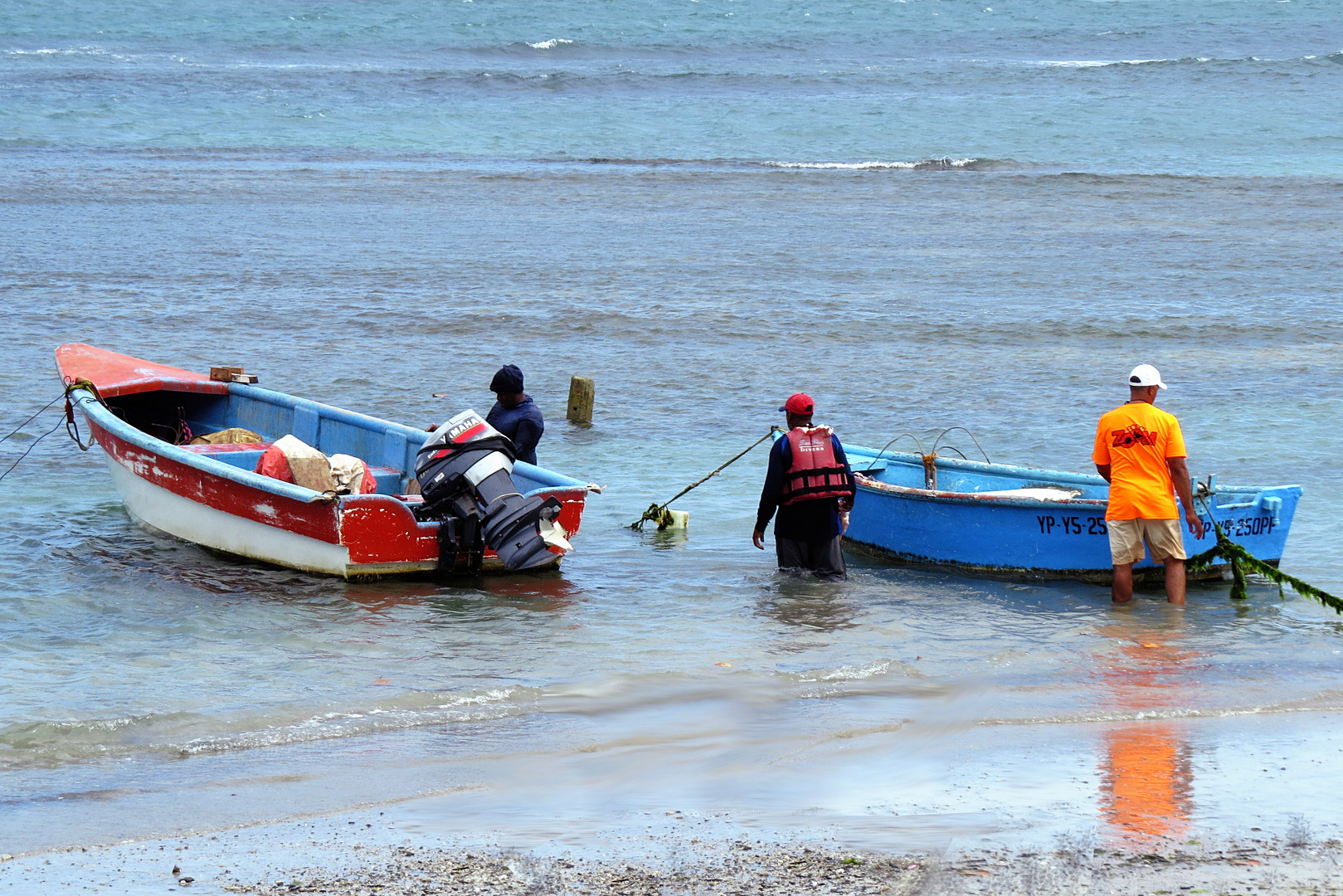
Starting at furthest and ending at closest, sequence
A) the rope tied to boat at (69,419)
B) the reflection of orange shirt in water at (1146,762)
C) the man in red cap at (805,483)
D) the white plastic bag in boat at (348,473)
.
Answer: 1. the rope tied to boat at (69,419)
2. the white plastic bag in boat at (348,473)
3. the man in red cap at (805,483)
4. the reflection of orange shirt in water at (1146,762)

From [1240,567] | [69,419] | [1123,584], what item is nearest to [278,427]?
[69,419]

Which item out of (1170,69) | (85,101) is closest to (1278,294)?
(85,101)

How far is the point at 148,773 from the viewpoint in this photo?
7.27m

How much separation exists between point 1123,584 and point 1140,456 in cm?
103

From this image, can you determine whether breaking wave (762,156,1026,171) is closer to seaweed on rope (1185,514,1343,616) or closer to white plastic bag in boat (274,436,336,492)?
white plastic bag in boat (274,436,336,492)

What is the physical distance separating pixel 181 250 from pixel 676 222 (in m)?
9.95

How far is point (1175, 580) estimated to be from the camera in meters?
10.2

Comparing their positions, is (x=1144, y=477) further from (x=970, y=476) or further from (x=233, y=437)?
(x=233, y=437)

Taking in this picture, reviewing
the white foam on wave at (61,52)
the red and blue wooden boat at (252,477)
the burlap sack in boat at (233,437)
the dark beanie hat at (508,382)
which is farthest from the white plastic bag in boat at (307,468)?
the white foam on wave at (61,52)

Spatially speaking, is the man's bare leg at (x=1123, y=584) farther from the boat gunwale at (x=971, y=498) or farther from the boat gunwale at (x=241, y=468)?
the boat gunwale at (x=241, y=468)

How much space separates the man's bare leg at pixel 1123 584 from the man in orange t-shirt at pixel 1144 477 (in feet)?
0.32

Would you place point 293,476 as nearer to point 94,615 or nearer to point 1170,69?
point 94,615

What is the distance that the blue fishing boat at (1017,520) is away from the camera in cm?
1045

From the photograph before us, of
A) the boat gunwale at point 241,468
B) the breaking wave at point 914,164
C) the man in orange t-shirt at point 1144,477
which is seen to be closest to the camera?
the man in orange t-shirt at point 1144,477
